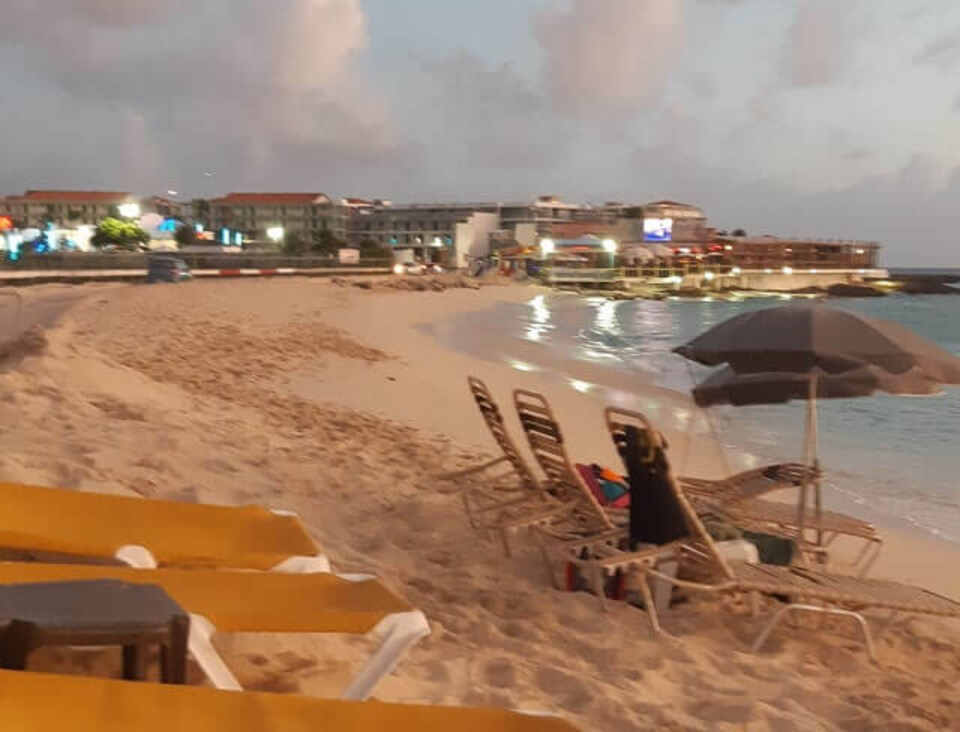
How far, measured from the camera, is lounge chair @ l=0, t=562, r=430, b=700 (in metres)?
2.57

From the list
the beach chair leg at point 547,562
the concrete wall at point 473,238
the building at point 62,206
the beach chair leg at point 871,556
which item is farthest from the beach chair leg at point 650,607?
the building at point 62,206

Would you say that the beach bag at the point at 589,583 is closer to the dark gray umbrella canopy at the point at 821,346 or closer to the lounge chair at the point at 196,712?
the dark gray umbrella canopy at the point at 821,346

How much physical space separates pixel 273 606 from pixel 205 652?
9.5 inches

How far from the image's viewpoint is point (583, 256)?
293 feet

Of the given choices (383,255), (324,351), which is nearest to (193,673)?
(324,351)

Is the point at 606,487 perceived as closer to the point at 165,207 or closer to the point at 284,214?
the point at 284,214

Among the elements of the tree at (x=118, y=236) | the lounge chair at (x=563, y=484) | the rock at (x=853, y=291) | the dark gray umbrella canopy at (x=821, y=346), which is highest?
the tree at (x=118, y=236)

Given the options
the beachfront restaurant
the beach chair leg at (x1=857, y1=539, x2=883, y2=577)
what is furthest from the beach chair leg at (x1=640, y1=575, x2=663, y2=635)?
the beachfront restaurant

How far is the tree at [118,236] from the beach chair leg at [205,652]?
6785 cm

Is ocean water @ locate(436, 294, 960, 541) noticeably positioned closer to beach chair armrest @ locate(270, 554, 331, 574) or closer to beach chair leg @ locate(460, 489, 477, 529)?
beach chair leg @ locate(460, 489, 477, 529)

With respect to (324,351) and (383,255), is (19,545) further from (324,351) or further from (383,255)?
(383,255)

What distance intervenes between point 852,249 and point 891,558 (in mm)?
131903

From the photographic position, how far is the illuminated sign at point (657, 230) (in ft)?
355

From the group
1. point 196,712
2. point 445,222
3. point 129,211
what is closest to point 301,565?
point 196,712
